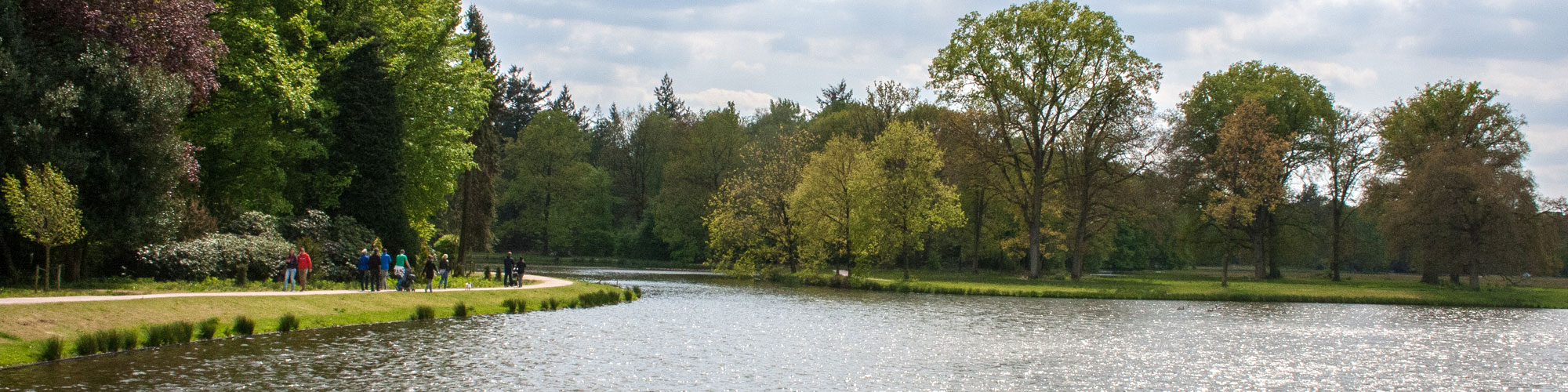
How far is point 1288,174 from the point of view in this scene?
2544 inches

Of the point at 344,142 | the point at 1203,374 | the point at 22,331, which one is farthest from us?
the point at 344,142

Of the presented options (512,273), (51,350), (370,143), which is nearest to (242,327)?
(51,350)

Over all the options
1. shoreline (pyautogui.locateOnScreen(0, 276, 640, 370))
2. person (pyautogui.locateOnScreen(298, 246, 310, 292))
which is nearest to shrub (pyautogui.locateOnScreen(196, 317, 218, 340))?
shoreline (pyautogui.locateOnScreen(0, 276, 640, 370))

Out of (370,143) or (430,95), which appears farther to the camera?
(430,95)

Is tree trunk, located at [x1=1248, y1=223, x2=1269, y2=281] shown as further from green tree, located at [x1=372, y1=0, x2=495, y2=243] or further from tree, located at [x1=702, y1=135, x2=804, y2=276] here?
green tree, located at [x1=372, y1=0, x2=495, y2=243]

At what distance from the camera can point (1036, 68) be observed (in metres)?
52.7

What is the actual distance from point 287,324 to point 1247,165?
144 ft

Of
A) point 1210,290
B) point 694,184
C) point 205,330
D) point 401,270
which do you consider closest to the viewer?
point 205,330

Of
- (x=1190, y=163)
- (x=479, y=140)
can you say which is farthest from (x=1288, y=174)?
(x=479, y=140)

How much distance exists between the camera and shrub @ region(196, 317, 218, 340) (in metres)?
20.3

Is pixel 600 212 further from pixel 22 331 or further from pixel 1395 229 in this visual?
pixel 22 331

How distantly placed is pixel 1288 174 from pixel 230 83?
191ft

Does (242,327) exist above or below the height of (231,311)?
below

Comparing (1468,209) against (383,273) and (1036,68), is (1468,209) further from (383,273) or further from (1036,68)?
(383,273)
